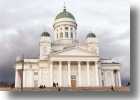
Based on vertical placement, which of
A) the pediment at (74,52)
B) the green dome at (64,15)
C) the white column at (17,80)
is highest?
the green dome at (64,15)

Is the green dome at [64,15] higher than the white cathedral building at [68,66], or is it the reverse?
the green dome at [64,15]

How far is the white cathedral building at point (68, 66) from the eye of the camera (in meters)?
4.11

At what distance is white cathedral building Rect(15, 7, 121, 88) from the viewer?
13.5ft

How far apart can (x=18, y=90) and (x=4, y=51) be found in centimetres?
47

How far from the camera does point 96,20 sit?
4242 mm

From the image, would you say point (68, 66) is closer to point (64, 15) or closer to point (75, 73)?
point (75, 73)

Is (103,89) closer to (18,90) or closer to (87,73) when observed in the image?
(87,73)

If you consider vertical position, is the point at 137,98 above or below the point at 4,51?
below

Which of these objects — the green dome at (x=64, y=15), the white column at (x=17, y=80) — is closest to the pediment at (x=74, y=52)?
the green dome at (x=64, y=15)

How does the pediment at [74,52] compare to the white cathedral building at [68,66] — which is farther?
the pediment at [74,52]

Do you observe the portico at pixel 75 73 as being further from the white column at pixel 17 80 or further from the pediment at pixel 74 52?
the white column at pixel 17 80

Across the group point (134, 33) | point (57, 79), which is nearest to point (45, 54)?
point (57, 79)

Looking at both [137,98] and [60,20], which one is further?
[60,20]

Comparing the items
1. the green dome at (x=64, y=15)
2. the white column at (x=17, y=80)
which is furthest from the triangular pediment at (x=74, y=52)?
the white column at (x=17, y=80)
